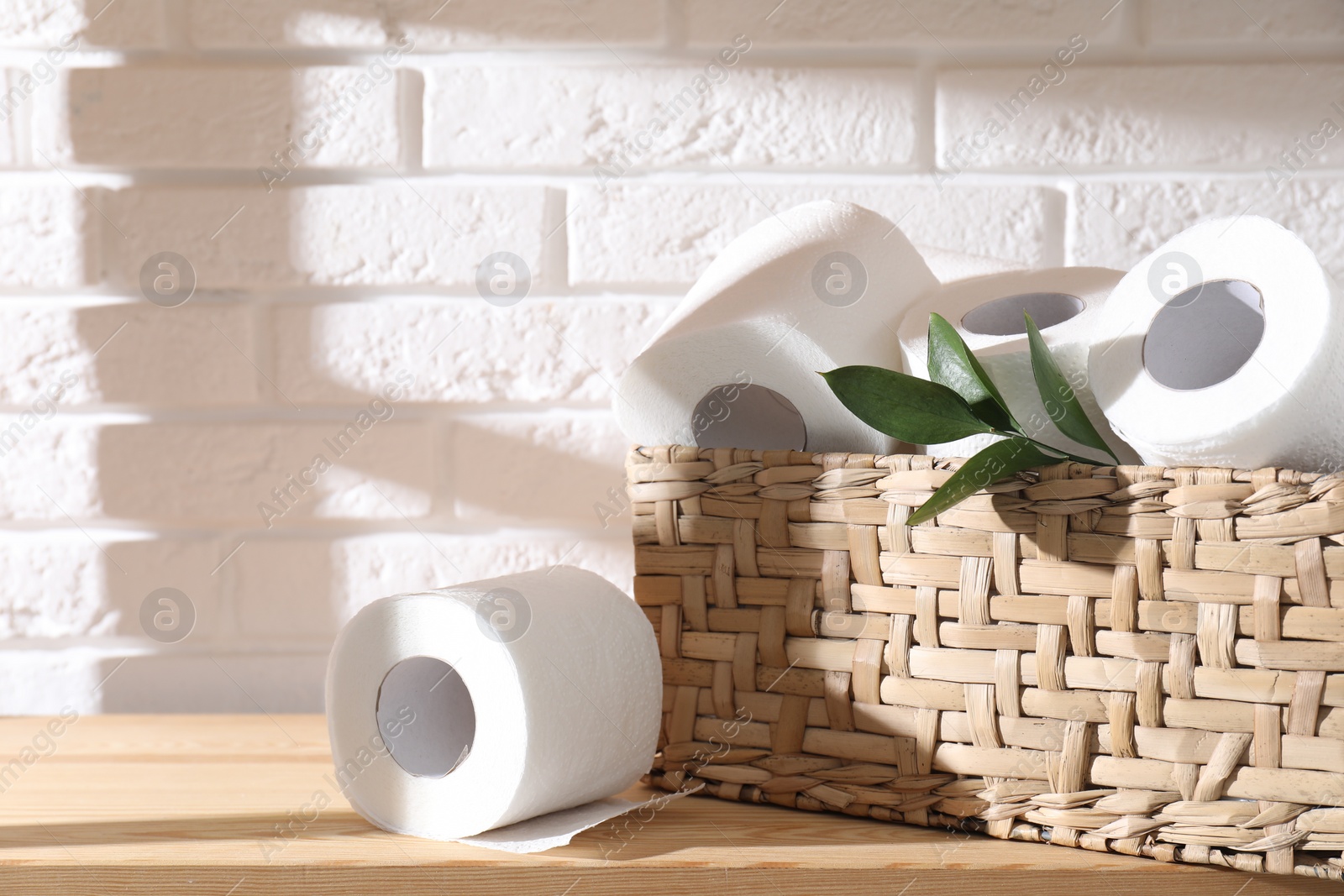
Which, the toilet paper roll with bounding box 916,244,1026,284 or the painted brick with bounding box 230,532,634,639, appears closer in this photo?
the toilet paper roll with bounding box 916,244,1026,284

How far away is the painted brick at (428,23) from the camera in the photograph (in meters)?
0.76

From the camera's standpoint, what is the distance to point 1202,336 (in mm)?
430

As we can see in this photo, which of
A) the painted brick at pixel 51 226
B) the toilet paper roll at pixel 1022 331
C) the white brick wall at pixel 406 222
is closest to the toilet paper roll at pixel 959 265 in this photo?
the toilet paper roll at pixel 1022 331

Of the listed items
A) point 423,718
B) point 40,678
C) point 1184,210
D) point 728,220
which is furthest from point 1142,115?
point 40,678

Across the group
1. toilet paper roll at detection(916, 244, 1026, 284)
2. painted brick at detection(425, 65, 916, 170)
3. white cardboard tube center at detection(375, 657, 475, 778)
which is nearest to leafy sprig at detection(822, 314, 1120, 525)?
toilet paper roll at detection(916, 244, 1026, 284)

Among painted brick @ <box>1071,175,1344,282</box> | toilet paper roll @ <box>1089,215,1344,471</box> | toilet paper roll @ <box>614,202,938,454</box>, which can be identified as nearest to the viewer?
toilet paper roll @ <box>1089,215,1344,471</box>

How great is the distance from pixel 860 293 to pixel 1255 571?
0.74ft

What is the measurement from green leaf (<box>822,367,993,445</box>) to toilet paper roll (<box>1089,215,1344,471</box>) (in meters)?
0.06

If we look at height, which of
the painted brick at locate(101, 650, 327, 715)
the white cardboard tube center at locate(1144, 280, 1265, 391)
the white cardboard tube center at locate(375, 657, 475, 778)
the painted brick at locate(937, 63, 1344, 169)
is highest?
the painted brick at locate(937, 63, 1344, 169)

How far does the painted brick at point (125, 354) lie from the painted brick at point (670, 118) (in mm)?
210

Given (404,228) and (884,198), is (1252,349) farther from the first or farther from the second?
(404,228)

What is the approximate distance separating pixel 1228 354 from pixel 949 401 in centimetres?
12

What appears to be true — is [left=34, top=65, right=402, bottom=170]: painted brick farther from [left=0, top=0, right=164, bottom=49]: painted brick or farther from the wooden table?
the wooden table

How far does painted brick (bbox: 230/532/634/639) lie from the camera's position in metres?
0.77
